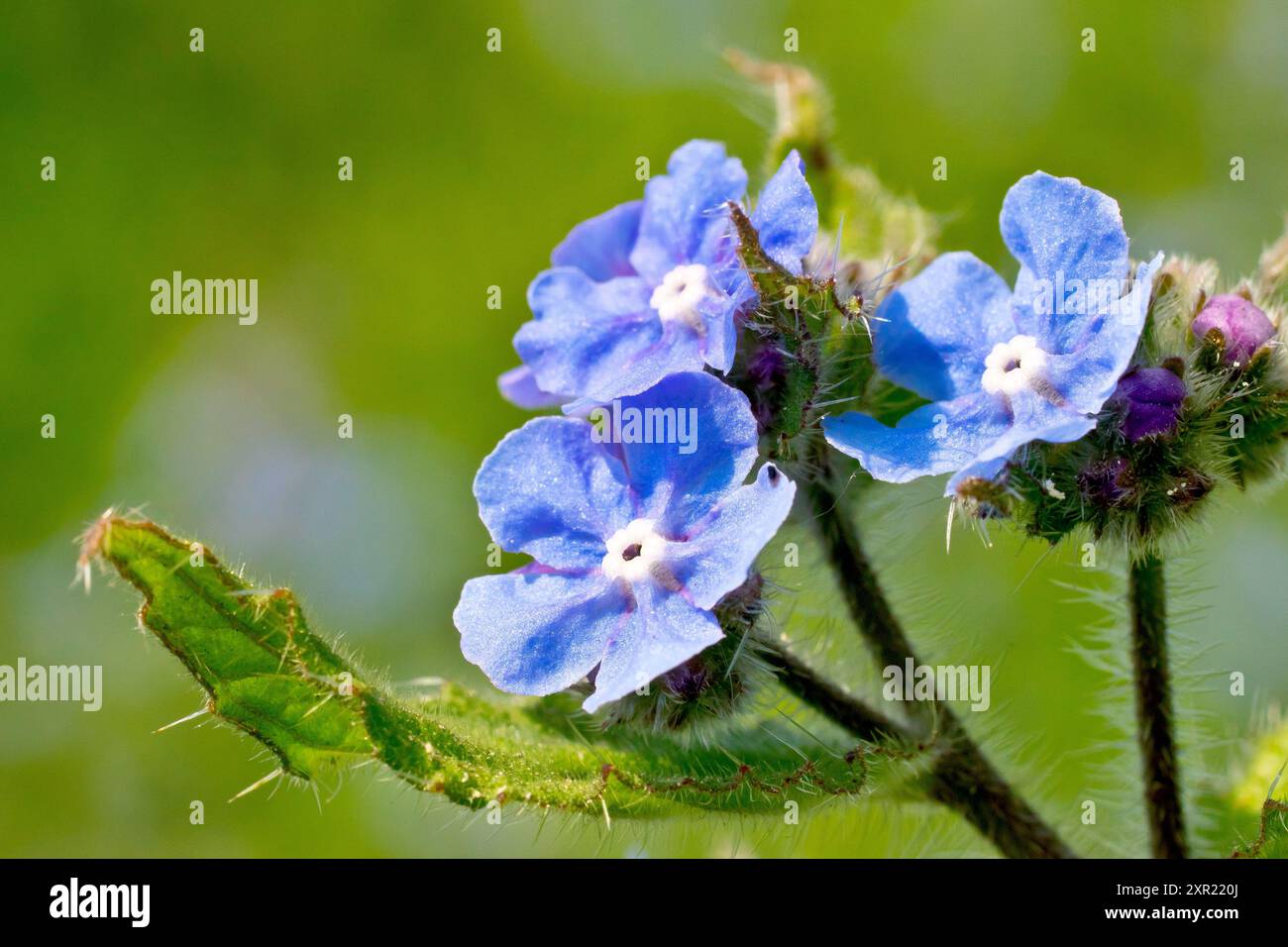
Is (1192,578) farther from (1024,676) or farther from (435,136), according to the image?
(435,136)

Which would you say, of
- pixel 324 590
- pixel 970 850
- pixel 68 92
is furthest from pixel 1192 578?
pixel 68 92

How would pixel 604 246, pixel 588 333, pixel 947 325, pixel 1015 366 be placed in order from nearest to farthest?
1. pixel 1015 366
2. pixel 947 325
3. pixel 588 333
4. pixel 604 246

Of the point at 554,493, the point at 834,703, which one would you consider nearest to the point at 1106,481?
the point at 834,703

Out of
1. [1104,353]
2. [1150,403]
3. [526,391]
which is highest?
[526,391]

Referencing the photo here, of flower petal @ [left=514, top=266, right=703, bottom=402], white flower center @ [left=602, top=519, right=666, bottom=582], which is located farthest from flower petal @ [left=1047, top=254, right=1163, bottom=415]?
white flower center @ [left=602, top=519, right=666, bottom=582]

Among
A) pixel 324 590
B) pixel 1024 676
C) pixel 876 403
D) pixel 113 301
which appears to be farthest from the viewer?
pixel 113 301

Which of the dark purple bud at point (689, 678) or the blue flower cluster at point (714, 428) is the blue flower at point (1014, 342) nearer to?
the blue flower cluster at point (714, 428)

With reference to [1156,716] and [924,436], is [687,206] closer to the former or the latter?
[924,436]
